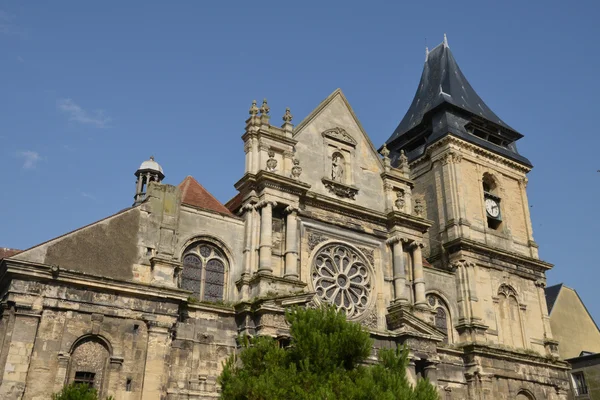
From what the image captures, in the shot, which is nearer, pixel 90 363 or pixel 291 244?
pixel 90 363

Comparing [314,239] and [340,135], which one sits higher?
[340,135]

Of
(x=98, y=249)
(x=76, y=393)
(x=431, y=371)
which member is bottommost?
(x=76, y=393)

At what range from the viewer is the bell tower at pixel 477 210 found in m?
27.5

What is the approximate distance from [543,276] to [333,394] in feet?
62.8

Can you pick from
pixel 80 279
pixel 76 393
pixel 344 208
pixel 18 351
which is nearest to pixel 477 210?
pixel 344 208

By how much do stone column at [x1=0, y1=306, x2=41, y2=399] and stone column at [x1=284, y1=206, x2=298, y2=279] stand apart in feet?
25.8

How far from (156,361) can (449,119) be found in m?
19.4

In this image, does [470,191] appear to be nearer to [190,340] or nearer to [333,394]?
[190,340]

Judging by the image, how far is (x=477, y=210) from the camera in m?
29.6

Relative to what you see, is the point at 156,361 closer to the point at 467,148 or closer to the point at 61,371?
the point at 61,371

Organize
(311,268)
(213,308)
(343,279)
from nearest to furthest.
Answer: (213,308)
(311,268)
(343,279)

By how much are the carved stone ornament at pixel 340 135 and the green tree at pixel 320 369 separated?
10.5m

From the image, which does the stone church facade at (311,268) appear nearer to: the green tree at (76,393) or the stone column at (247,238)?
the stone column at (247,238)

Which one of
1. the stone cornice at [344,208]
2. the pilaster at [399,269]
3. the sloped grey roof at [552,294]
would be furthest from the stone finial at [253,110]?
the sloped grey roof at [552,294]
